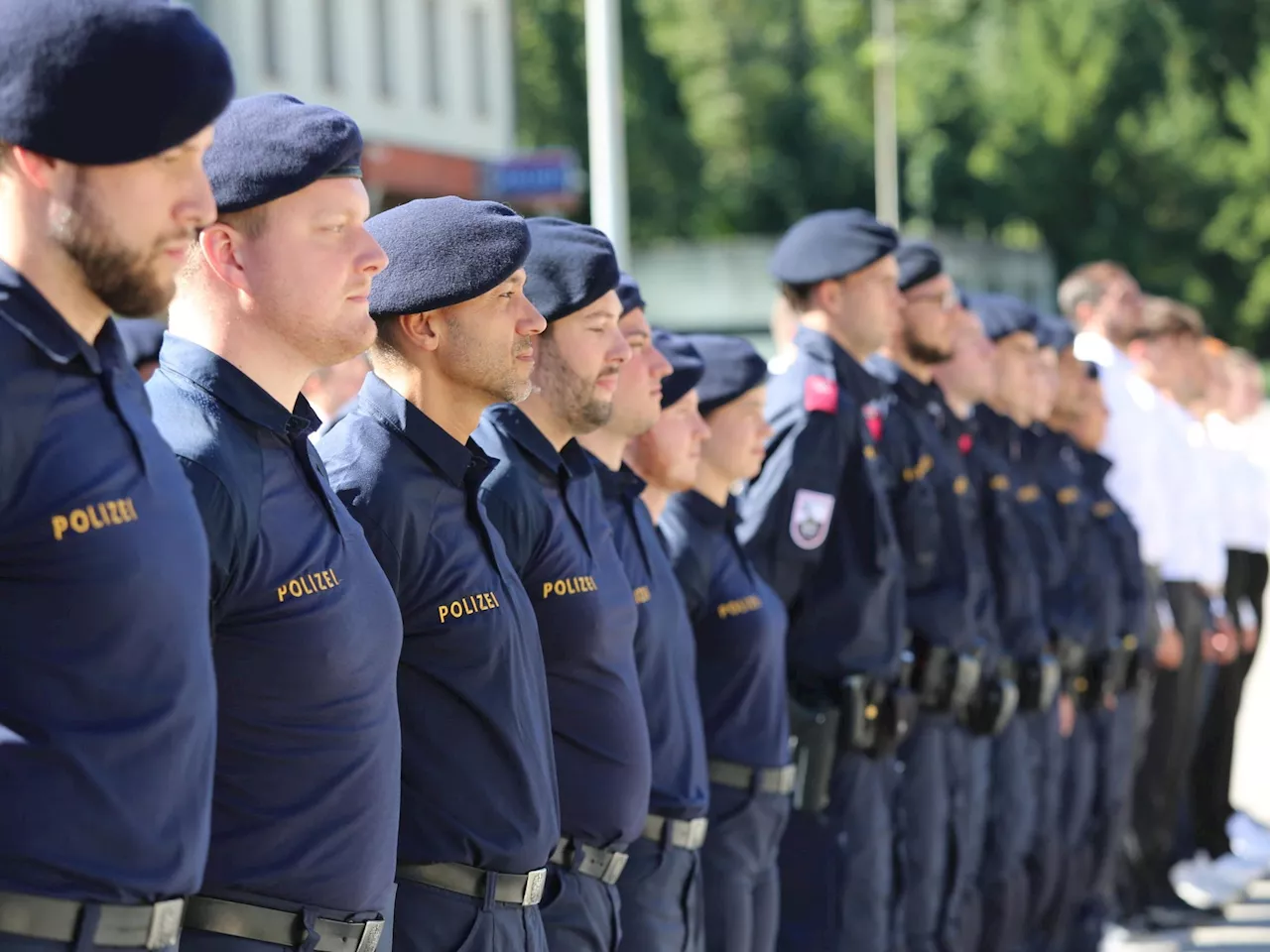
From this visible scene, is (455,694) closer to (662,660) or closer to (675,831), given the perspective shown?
(662,660)

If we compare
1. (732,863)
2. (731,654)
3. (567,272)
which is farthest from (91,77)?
(732,863)

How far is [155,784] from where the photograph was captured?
2.58 m

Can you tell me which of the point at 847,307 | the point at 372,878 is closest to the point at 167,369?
the point at 372,878

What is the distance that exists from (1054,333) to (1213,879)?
2.95 m

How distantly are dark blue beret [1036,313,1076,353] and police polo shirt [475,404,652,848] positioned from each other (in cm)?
460

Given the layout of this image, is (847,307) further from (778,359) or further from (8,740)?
(8,740)

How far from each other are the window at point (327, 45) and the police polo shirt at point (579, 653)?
25.8m

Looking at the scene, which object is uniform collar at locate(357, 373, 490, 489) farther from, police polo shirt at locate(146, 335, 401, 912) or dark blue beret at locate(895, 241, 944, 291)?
dark blue beret at locate(895, 241, 944, 291)

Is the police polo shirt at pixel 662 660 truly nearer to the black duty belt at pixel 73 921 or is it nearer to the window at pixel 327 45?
the black duty belt at pixel 73 921

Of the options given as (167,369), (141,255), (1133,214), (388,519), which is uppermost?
(141,255)

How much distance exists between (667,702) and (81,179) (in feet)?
7.96

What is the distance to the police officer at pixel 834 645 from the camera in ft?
20.4

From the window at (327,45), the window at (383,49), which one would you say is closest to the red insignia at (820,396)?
the window at (327,45)

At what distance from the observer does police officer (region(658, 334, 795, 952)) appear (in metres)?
5.36
